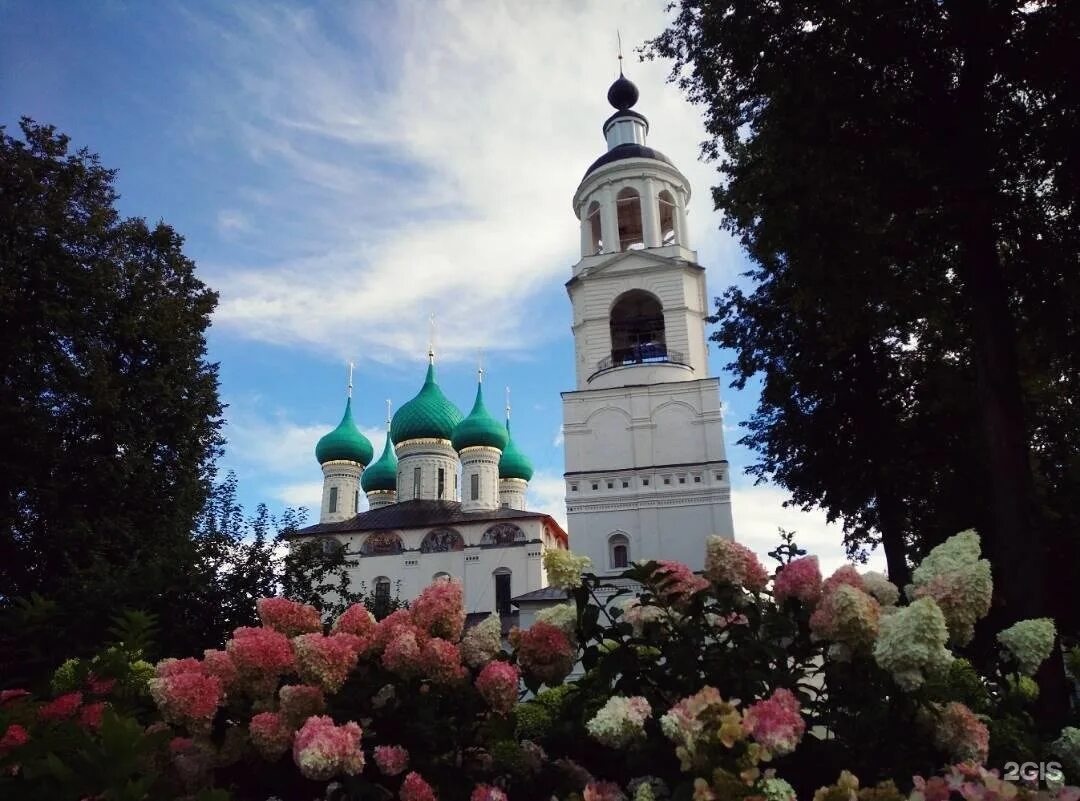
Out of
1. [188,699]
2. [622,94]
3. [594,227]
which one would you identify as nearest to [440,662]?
[188,699]

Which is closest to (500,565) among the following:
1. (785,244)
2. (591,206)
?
(591,206)

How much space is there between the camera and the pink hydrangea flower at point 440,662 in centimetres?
322

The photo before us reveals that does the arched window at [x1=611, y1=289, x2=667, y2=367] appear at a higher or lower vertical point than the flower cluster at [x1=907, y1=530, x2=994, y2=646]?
higher

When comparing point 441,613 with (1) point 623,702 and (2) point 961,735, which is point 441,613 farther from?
(2) point 961,735

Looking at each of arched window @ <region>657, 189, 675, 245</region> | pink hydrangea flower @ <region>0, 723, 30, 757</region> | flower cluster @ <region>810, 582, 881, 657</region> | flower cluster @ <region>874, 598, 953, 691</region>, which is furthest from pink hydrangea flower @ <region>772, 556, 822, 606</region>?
arched window @ <region>657, 189, 675, 245</region>

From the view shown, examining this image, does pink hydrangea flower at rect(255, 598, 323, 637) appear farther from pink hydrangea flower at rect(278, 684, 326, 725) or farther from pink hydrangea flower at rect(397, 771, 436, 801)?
pink hydrangea flower at rect(397, 771, 436, 801)

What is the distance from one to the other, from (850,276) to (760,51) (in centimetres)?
243

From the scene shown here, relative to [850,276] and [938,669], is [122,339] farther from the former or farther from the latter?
[938,669]

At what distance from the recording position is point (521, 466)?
36688 millimetres

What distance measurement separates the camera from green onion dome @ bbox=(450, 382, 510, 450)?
1335 inches

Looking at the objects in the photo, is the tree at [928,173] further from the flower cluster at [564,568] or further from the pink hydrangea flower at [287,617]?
the pink hydrangea flower at [287,617]

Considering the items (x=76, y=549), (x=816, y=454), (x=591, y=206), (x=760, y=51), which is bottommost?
(x=76, y=549)

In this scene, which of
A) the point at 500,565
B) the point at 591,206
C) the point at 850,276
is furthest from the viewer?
the point at 500,565

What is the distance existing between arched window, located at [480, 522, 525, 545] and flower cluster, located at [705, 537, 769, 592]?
27.4 metres
